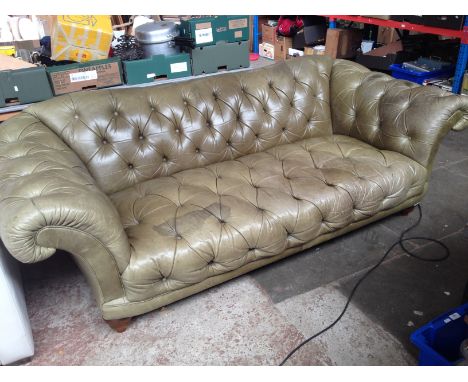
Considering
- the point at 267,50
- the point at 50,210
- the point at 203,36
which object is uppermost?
the point at 203,36

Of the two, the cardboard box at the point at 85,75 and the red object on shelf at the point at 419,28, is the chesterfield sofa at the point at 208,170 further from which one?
the red object on shelf at the point at 419,28

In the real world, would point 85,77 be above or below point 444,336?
above

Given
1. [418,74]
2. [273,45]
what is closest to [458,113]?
[418,74]

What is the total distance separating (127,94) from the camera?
5.81 ft

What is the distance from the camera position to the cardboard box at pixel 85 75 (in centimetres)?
192

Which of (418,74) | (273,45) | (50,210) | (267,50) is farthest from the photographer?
(267,50)

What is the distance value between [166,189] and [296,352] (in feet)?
2.58

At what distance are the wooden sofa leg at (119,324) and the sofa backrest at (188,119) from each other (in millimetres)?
540

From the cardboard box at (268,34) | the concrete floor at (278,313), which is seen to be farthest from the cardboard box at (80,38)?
the cardboard box at (268,34)

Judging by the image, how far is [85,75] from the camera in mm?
1973

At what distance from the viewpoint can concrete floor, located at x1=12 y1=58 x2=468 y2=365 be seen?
4.57ft

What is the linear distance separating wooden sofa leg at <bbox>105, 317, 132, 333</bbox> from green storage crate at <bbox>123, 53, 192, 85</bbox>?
1224mm

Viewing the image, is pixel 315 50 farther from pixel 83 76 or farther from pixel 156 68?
pixel 83 76

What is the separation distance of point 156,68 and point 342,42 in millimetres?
2445
